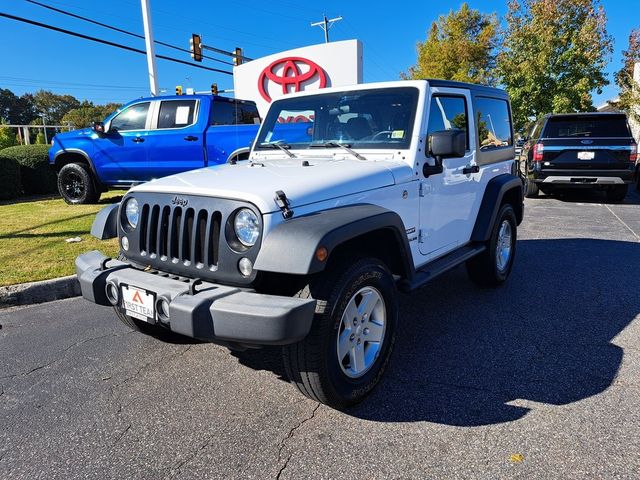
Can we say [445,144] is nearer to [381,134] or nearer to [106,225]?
[381,134]

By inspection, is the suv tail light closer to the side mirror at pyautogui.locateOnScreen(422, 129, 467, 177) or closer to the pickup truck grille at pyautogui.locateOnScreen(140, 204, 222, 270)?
the side mirror at pyautogui.locateOnScreen(422, 129, 467, 177)

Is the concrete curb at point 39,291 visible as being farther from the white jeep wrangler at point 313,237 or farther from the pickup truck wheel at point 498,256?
the pickup truck wheel at point 498,256

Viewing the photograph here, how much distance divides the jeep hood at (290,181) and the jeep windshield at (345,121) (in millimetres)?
288

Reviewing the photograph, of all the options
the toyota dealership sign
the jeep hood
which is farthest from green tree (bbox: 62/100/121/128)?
the jeep hood

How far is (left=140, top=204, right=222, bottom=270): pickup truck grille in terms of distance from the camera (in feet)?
8.24

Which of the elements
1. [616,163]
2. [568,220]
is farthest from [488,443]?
[616,163]

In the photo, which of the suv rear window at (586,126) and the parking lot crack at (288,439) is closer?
the parking lot crack at (288,439)

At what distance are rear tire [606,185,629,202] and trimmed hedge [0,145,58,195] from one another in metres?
13.5

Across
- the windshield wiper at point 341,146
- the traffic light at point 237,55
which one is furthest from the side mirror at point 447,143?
the traffic light at point 237,55

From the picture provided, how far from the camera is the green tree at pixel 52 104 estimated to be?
79.8 meters

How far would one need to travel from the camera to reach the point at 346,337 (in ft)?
8.55

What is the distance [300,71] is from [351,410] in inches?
A: 423

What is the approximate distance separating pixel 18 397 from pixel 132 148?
22.3ft

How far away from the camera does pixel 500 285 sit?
193 inches
